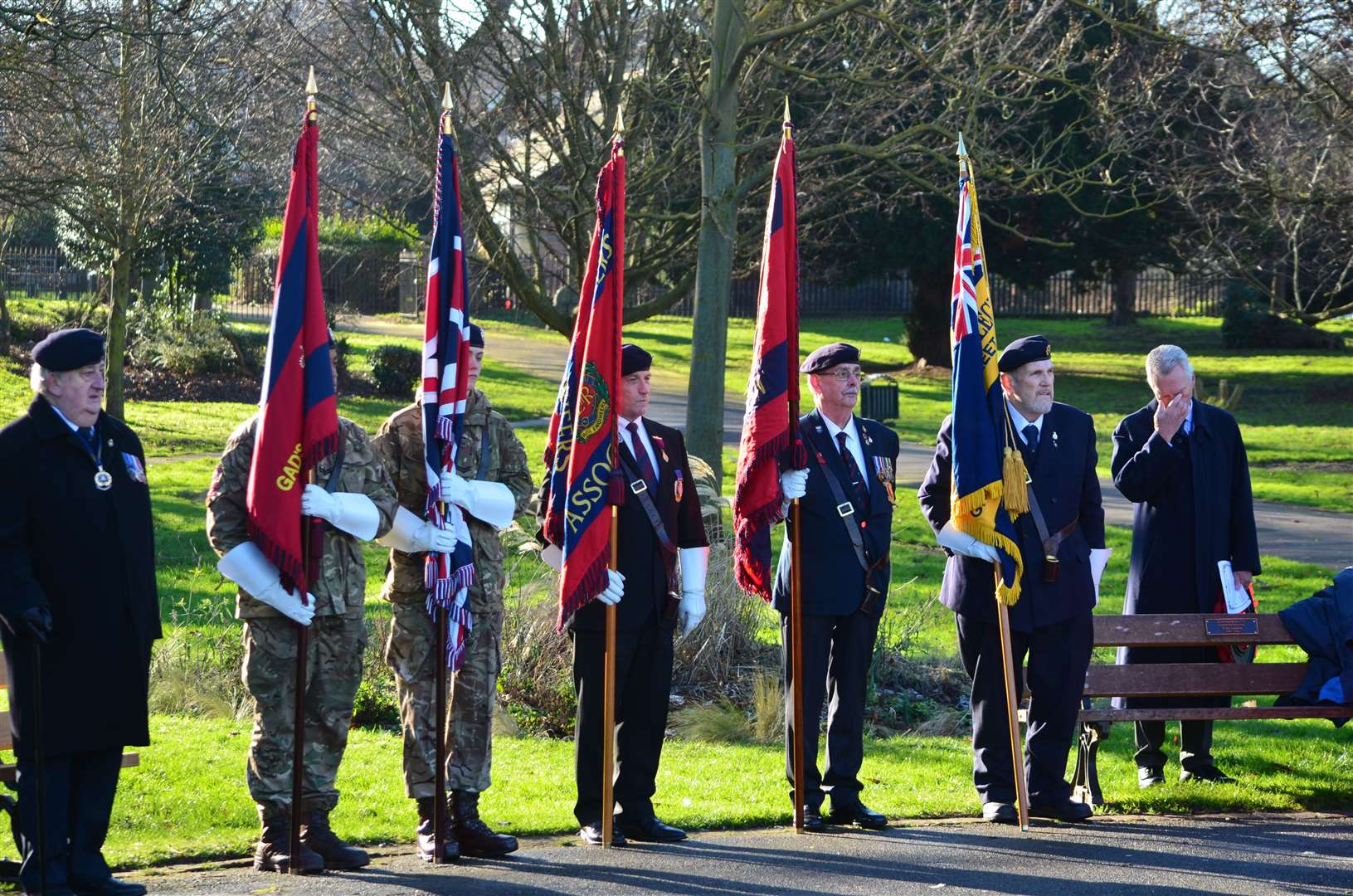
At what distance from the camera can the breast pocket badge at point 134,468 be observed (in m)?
5.93

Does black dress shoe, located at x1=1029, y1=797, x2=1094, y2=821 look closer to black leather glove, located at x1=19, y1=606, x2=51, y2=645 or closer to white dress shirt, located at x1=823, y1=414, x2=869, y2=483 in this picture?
white dress shirt, located at x1=823, y1=414, x2=869, y2=483

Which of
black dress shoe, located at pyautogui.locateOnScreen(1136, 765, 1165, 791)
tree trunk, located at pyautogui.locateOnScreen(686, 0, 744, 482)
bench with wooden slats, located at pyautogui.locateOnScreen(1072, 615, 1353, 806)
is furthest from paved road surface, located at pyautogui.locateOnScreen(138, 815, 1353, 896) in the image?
tree trunk, located at pyautogui.locateOnScreen(686, 0, 744, 482)

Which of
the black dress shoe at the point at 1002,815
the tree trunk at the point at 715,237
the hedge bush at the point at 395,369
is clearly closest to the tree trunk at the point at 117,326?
the hedge bush at the point at 395,369

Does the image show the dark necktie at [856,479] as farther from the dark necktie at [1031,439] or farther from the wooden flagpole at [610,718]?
the wooden flagpole at [610,718]

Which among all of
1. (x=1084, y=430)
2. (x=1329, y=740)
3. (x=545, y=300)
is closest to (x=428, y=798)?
(x=1084, y=430)

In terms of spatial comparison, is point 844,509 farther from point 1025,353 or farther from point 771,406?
point 1025,353

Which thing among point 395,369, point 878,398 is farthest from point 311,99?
point 395,369

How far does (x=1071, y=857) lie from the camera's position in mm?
6445

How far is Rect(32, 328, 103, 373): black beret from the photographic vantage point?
570 cm

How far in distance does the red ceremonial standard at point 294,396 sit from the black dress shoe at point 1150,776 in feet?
14.5

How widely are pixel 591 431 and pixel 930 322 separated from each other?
25.0 m

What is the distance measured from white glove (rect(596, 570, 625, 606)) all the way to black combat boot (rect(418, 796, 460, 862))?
1.07 meters

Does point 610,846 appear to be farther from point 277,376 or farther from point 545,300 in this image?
point 545,300

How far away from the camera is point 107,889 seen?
5703 mm
